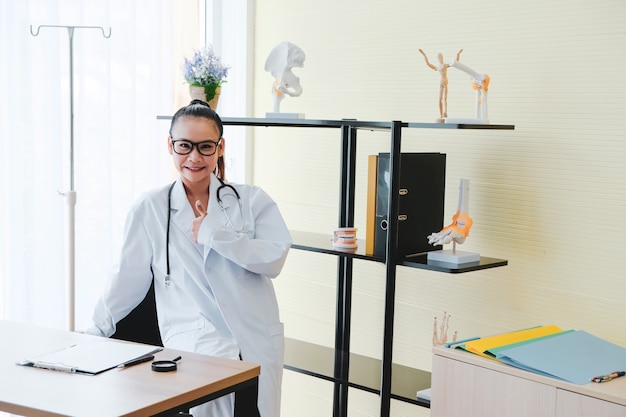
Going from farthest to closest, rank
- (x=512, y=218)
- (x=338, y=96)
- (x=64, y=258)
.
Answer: (x=338, y=96) → (x=64, y=258) → (x=512, y=218)

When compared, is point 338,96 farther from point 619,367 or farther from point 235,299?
point 619,367

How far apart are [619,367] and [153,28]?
2.17 meters

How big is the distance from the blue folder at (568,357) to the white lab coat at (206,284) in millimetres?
732

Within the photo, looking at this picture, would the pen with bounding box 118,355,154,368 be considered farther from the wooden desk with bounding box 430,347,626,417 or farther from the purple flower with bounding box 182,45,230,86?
the purple flower with bounding box 182,45,230,86

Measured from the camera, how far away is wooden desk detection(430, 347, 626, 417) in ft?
6.59

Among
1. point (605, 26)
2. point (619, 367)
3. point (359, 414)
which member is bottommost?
point (359, 414)

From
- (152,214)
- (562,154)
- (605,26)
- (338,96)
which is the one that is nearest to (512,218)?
(562,154)

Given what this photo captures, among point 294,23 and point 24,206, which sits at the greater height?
point 294,23

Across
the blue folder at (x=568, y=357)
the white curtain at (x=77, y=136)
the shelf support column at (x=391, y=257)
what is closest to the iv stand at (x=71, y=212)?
the white curtain at (x=77, y=136)

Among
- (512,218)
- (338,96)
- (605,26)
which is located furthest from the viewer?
(338,96)

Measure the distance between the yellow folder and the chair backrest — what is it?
96cm

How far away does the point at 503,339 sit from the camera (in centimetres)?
232

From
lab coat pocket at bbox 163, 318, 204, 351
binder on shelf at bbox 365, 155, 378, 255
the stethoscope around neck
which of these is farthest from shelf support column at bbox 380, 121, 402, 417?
lab coat pocket at bbox 163, 318, 204, 351

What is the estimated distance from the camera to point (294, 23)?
3465 millimetres
